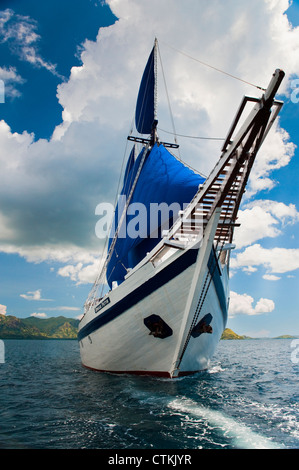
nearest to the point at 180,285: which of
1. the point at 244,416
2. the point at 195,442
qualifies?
the point at 244,416

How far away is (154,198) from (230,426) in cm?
1071

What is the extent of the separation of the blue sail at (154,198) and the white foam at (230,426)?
7.96 meters

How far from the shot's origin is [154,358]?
33.0ft

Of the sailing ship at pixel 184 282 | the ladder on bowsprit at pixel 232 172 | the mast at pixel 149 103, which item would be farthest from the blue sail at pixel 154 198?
the mast at pixel 149 103

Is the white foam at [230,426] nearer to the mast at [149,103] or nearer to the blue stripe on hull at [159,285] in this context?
the blue stripe on hull at [159,285]

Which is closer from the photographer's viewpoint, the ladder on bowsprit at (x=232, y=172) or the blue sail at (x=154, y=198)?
the ladder on bowsprit at (x=232, y=172)

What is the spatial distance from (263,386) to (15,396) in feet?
32.2

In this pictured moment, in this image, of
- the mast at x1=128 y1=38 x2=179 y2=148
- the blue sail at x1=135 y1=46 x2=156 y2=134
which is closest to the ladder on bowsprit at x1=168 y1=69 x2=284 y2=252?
the mast at x1=128 y1=38 x2=179 y2=148

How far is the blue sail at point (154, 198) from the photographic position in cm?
1283

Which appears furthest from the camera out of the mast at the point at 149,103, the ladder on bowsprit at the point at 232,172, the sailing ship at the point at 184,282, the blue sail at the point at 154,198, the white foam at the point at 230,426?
the mast at the point at 149,103

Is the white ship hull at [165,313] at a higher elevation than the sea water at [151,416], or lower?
higher

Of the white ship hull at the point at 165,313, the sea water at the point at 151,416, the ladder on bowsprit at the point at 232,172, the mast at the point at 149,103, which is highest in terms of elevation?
the mast at the point at 149,103

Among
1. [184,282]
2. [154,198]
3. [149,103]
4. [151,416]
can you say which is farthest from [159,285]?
[149,103]

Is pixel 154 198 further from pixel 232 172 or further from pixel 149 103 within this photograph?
pixel 149 103
